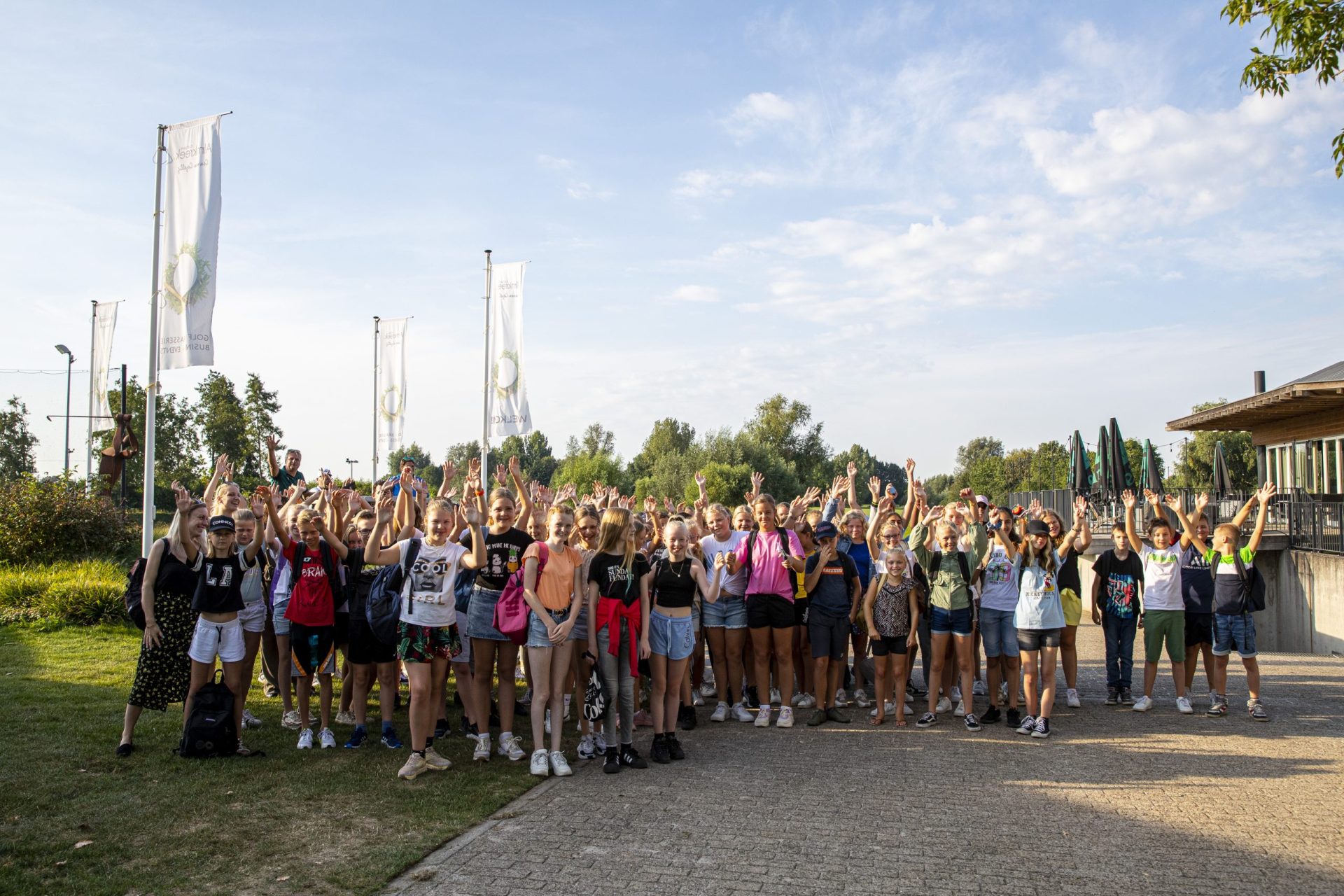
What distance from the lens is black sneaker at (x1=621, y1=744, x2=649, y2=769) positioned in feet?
20.5

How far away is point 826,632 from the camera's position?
7656 mm

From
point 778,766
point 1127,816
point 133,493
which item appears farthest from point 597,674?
point 133,493

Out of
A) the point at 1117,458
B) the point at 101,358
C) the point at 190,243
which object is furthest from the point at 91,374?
the point at 1117,458

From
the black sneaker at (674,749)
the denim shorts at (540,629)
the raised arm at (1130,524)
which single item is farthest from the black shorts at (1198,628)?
the denim shorts at (540,629)

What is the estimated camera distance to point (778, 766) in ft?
20.6

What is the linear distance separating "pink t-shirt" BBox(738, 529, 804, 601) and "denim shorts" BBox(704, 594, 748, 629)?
0.22m

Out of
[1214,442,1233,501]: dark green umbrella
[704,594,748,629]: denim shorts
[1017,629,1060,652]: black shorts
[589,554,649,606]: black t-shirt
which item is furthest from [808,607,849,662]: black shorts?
Result: [1214,442,1233,501]: dark green umbrella

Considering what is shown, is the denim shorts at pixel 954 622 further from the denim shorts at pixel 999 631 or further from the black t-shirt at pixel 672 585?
the black t-shirt at pixel 672 585

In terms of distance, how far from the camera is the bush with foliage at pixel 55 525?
15.3 meters

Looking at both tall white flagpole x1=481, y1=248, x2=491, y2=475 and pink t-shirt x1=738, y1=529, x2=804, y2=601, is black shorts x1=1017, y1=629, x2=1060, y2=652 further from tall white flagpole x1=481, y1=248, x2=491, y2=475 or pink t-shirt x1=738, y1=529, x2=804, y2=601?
tall white flagpole x1=481, y1=248, x2=491, y2=475

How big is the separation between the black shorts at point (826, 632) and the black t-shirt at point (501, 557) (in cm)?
274

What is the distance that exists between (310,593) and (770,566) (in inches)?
149

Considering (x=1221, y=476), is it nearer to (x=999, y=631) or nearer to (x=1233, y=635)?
(x=1233, y=635)

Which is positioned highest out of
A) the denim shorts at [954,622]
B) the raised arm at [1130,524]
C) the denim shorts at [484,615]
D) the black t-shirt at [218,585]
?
the raised arm at [1130,524]
